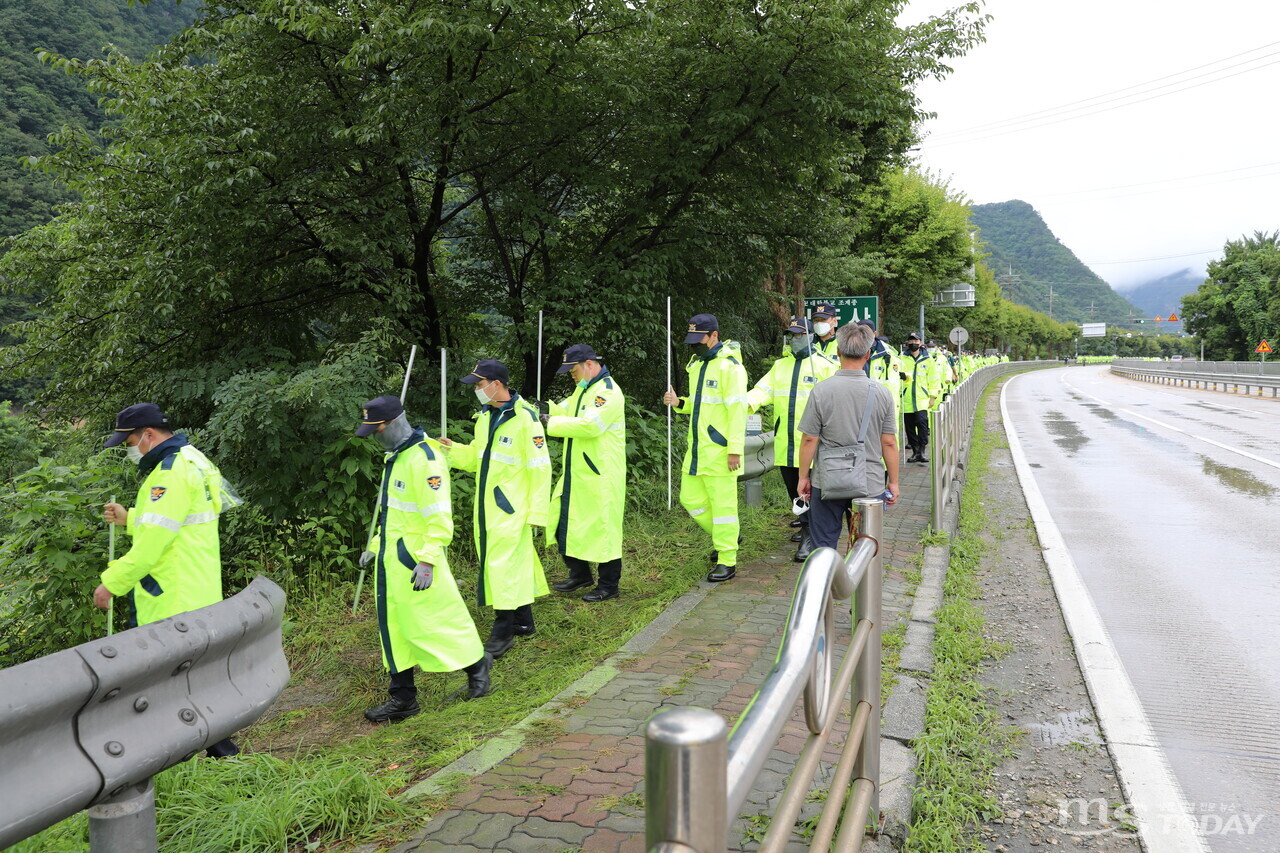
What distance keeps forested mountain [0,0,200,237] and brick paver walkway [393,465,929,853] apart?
4407 cm

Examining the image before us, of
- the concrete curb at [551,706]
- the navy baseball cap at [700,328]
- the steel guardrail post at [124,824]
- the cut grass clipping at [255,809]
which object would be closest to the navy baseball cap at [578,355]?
the navy baseball cap at [700,328]

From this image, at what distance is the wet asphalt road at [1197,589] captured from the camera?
12.5ft

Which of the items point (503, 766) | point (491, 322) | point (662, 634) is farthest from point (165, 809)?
point (491, 322)

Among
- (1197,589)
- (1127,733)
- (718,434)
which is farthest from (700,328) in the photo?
(1197,589)

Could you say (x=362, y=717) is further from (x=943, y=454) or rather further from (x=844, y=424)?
(x=943, y=454)

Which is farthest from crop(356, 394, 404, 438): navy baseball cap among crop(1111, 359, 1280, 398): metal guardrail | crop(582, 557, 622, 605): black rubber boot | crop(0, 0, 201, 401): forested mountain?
crop(0, 0, 201, 401): forested mountain

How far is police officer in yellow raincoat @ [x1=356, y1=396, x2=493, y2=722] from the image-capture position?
447cm

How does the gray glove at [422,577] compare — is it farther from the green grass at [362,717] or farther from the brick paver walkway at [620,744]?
the brick paver walkway at [620,744]

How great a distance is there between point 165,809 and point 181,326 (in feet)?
24.3

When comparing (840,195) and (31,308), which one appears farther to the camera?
Result: (840,195)

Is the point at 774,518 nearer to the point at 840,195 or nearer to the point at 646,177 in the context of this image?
the point at 646,177

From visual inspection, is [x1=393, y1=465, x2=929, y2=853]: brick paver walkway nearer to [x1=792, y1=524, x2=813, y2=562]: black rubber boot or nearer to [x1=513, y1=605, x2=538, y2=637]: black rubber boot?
[x1=792, y1=524, x2=813, y2=562]: black rubber boot

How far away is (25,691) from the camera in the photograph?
1.93 meters

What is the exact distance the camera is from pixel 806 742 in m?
1.98
